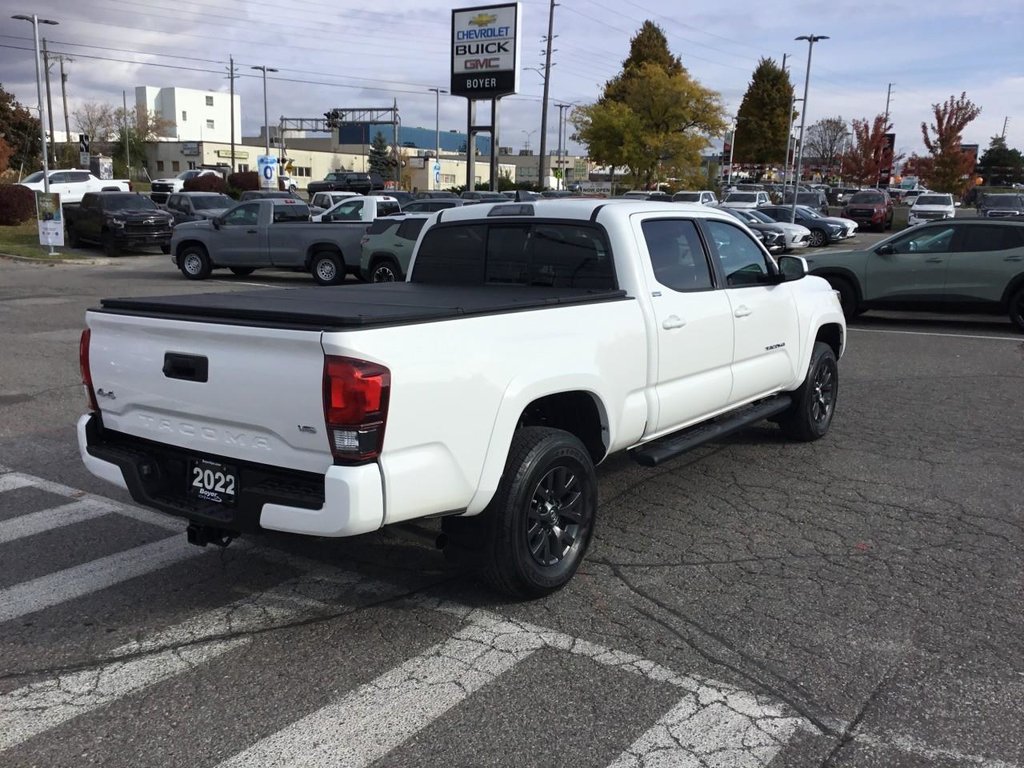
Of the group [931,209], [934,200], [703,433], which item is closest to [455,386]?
[703,433]

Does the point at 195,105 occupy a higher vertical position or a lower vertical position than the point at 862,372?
higher

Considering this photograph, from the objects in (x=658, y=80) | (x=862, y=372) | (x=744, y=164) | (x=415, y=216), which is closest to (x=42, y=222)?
(x=415, y=216)

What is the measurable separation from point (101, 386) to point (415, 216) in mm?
13472

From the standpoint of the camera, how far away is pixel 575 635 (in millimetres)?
4098

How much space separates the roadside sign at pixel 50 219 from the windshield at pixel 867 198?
34202 mm

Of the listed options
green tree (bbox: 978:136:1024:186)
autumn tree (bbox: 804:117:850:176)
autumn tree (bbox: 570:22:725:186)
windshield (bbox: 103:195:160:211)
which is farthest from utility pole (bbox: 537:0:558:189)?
green tree (bbox: 978:136:1024:186)

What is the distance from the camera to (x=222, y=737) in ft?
10.8

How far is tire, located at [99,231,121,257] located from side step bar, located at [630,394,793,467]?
24.6m

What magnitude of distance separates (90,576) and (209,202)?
30.5 meters

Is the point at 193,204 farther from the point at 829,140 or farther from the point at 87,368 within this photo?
the point at 829,140

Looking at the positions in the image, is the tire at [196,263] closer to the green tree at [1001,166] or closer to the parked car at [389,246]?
Result: the parked car at [389,246]

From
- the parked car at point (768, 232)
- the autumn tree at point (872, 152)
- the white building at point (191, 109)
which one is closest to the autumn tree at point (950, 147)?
the autumn tree at point (872, 152)

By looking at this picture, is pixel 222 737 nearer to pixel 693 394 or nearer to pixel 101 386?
pixel 101 386

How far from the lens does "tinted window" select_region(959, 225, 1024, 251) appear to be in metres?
13.8
